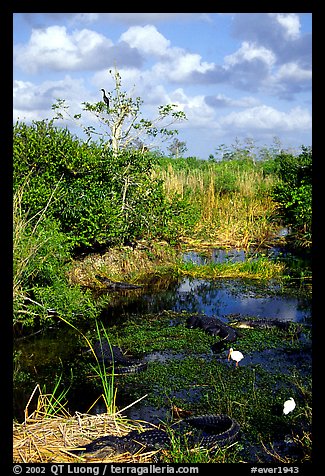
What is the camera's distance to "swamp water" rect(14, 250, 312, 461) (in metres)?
4.64

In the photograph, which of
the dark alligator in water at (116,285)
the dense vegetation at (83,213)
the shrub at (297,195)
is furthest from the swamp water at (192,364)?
the shrub at (297,195)

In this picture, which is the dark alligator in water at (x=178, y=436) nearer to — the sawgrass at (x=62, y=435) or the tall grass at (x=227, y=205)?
the sawgrass at (x=62, y=435)

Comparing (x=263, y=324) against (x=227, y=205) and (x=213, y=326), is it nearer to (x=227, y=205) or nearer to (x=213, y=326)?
(x=213, y=326)

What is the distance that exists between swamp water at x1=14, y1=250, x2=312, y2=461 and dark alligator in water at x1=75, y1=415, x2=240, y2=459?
0.70ft

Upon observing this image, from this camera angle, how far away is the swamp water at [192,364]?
183 inches

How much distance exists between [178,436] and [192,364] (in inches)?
69.4

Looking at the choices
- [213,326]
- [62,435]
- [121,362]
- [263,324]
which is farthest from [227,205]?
[62,435]

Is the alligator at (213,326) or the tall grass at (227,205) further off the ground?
the tall grass at (227,205)

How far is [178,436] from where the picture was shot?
3840 mm

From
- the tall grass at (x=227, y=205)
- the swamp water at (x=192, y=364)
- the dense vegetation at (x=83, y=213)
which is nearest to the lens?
the swamp water at (x=192, y=364)

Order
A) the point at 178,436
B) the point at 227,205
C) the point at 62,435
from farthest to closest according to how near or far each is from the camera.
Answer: the point at 227,205 < the point at 178,436 < the point at 62,435

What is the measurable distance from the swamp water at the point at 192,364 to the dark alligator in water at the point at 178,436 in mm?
214

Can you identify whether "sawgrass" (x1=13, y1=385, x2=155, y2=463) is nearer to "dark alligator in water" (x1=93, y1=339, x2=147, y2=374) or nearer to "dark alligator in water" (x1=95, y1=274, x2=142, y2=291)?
"dark alligator in water" (x1=93, y1=339, x2=147, y2=374)
